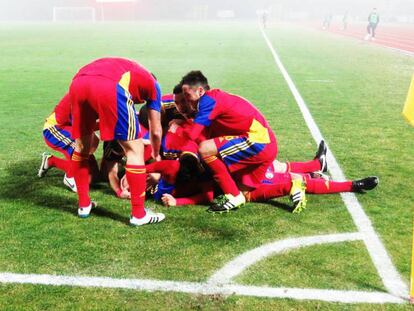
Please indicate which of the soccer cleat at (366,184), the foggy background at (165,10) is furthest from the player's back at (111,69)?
the foggy background at (165,10)

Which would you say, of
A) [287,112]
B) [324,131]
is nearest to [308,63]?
[287,112]

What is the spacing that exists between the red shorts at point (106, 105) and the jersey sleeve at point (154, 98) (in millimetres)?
242

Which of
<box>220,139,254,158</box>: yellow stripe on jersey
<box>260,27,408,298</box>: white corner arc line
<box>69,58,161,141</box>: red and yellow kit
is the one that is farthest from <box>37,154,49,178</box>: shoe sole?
<box>260,27,408,298</box>: white corner arc line

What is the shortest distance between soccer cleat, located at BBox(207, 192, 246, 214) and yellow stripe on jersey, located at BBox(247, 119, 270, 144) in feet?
1.66

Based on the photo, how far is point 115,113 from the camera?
147 inches

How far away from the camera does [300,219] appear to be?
4.17 meters

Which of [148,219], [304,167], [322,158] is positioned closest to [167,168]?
[148,219]

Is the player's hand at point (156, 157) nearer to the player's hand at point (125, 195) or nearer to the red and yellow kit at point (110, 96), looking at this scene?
the player's hand at point (125, 195)

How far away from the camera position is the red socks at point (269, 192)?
4488mm

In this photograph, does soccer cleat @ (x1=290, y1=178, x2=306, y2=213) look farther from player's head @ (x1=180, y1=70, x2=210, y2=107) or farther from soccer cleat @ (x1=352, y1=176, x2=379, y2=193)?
player's head @ (x1=180, y1=70, x2=210, y2=107)

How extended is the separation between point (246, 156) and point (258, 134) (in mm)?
219

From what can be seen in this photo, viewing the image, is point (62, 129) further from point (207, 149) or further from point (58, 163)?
point (207, 149)

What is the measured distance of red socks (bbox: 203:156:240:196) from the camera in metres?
4.34

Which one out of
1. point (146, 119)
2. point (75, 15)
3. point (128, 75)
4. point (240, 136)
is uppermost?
point (128, 75)
